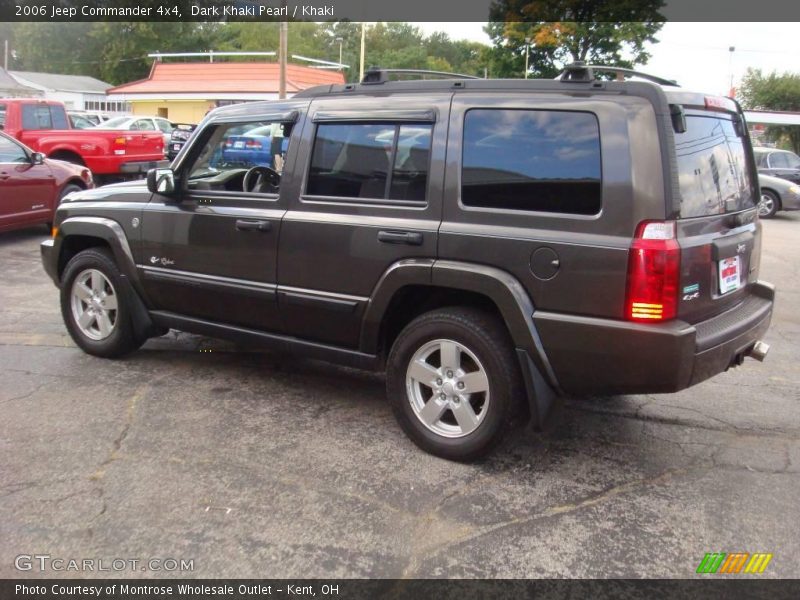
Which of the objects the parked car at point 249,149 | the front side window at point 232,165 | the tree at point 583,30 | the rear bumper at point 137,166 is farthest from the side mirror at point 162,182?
the tree at point 583,30

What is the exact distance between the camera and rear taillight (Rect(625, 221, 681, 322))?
319 cm

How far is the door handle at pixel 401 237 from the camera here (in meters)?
3.79

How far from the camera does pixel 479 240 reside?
3.61 meters

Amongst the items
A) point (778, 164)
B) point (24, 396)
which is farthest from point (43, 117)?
point (778, 164)

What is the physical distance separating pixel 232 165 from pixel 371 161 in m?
1.41

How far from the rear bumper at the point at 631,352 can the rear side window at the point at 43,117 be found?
13645 mm

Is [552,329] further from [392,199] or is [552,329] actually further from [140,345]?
[140,345]

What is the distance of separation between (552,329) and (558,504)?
0.82 meters

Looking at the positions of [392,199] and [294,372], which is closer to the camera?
[392,199]

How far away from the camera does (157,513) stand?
3.25 meters

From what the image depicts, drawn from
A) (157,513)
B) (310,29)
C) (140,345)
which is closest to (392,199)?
(157,513)

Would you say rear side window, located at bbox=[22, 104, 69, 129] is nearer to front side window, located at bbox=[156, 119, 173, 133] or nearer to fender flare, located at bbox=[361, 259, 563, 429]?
front side window, located at bbox=[156, 119, 173, 133]

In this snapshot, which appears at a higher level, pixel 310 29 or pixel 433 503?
pixel 310 29

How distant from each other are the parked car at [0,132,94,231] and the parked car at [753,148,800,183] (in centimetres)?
1614
